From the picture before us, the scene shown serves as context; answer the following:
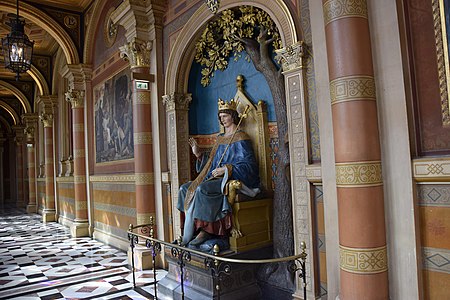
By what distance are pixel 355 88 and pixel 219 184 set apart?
212 cm

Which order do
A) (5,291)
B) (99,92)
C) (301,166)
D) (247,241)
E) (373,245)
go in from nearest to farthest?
(373,245) < (301,166) < (247,241) < (5,291) < (99,92)

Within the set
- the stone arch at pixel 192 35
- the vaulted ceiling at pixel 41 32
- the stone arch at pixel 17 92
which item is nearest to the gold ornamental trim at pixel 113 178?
the stone arch at pixel 192 35

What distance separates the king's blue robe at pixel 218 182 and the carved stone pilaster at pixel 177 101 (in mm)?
1084

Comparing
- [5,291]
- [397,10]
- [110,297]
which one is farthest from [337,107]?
[5,291]

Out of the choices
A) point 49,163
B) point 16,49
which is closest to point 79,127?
point 16,49

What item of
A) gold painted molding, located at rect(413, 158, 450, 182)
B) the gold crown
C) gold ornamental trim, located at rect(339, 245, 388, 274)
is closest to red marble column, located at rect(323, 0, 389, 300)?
gold ornamental trim, located at rect(339, 245, 388, 274)

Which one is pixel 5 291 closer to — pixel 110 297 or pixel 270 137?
pixel 110 297

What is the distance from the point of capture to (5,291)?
483cm

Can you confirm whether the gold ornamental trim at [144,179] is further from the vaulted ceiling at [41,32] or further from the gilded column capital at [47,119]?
the gilded column capital at [47,119]

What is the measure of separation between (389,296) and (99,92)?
7.62 meters

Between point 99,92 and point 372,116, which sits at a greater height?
point 99,92

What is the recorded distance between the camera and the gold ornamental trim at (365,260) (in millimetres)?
2471

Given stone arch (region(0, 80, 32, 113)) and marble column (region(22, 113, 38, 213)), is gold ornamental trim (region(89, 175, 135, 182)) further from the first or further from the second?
marble column (region(22, 113, 38, 213))

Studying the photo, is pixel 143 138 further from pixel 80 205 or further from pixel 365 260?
pixel 80 205
